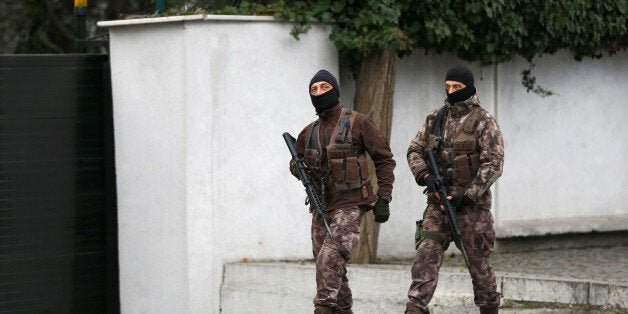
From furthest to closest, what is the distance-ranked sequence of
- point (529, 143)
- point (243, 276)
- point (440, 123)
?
point (529, 143)
point (243, 276)
point (440, 123)

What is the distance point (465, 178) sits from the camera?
9195 mm

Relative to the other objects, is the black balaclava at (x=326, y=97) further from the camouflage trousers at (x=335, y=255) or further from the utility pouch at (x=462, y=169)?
the utility pouch at (x=462, y=169)

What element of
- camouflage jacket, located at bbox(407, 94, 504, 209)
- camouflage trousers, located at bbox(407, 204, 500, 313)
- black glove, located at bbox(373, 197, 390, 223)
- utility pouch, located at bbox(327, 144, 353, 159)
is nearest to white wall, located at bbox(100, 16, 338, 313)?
utility pouch, located at bbox(327, 144, 353, 159)

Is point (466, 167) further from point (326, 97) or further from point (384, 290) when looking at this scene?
point (384, 290)

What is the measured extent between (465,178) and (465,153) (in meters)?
0.17

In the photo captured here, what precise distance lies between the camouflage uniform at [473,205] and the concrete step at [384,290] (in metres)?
0.78

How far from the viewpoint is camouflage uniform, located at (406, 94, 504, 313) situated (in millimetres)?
9078

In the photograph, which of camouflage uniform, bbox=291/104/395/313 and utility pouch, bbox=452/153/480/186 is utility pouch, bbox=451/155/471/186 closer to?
utility pouch, bbox=452/153/480/186

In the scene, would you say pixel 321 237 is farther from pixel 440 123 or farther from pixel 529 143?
pixel 529 143

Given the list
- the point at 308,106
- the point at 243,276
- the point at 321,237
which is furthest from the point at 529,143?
the point at 321,237

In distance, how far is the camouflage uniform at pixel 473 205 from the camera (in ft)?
29.8

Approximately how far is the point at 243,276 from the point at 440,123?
2.93 m

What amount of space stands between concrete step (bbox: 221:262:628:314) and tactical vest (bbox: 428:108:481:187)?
3.98 feet

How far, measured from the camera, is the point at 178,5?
12.4 meters
